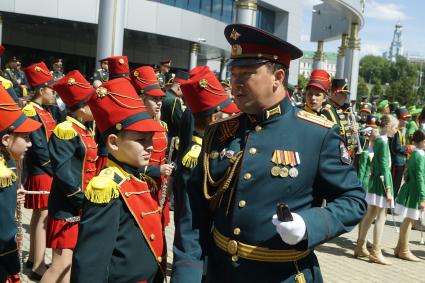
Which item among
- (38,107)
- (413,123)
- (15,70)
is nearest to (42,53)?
(15,70)

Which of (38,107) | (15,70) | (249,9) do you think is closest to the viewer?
(38,107)

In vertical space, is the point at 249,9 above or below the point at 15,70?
above

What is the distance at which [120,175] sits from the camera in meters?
3.08

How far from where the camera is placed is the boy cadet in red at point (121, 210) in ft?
9.23

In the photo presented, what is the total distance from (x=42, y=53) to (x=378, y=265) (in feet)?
94.8

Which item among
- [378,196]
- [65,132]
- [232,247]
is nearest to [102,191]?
[232,247]

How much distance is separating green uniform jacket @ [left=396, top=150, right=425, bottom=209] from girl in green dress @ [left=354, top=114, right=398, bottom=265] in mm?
Result: 502

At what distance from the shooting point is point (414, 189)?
26.4ft

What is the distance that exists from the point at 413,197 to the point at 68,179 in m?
5.52

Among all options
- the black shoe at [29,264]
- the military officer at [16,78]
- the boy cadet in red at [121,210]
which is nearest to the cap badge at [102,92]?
the boy cadet in red at [121,210]

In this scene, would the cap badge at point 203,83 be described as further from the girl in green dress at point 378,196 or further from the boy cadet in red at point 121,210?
the girl in green dress at point 378,196

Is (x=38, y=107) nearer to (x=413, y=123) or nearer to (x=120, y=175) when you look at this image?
(x=120, y=175)

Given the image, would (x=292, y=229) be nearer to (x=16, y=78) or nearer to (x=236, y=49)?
(x=236, y=49)

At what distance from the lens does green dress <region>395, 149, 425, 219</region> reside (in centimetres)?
794
